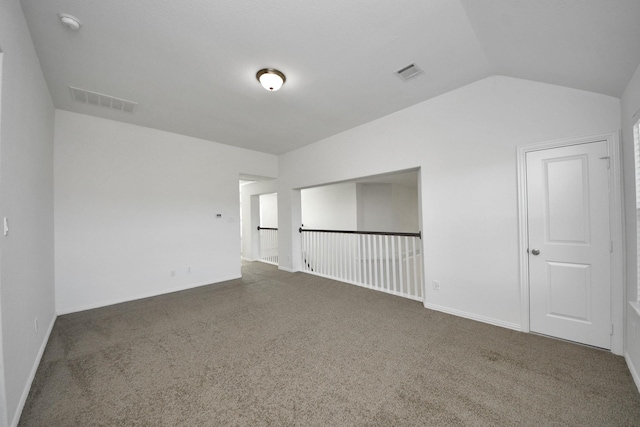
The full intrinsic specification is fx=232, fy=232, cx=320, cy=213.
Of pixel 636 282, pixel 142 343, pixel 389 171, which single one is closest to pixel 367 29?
pixel 389 171

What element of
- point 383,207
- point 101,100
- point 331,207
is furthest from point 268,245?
point 101,100

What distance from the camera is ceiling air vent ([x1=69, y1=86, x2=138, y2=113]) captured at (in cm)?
284

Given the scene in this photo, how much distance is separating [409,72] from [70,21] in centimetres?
299

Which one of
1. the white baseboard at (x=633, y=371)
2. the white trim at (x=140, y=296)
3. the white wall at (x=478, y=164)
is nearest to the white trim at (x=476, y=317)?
the white wall at (x=478, y=164)

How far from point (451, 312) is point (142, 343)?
354 centimetres

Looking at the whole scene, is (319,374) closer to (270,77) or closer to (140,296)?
(270,77)

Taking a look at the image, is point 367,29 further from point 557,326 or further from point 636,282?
point 557,326

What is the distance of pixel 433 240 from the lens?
3.12 metres

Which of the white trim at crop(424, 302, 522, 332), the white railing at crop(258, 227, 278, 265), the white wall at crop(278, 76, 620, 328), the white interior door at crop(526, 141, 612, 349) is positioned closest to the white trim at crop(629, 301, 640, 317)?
the white interior door at crop(526, 141, 612, 349)

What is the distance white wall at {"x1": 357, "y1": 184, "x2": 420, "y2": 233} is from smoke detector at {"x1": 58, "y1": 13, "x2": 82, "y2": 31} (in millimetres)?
6895

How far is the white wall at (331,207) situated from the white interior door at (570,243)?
541 centimetres

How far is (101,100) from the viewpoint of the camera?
3.01 meters

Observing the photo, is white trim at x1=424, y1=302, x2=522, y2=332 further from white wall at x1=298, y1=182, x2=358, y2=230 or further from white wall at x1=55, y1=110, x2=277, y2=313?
white wall at x1=298, y1=182, x2=358, y2=230

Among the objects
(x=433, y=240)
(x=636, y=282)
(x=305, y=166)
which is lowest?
(x=636, y=282)
